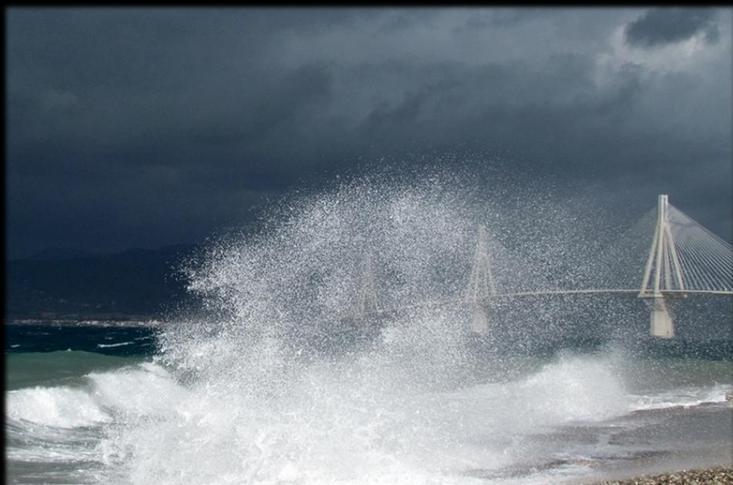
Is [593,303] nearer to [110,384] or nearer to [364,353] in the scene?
[364,353]

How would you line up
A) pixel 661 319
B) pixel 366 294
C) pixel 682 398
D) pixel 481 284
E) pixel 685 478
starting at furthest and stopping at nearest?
pixel 661 319 < pixel 481 284 < pixel 366 294 < pixel 682 398 < pixel 685 478

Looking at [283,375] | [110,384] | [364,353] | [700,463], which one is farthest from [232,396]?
[364,353]

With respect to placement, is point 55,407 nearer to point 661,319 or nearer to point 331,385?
point 331,385

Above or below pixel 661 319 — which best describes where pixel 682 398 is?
below

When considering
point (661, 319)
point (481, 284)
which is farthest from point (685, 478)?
point (661, 319)

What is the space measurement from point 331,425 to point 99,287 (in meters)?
125

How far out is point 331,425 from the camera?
1636 centimetres

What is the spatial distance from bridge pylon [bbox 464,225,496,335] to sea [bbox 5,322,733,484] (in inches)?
843

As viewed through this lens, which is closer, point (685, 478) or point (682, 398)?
point (685, 478)

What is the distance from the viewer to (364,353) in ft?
100

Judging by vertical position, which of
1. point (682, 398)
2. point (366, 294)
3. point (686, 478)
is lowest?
point (682, 398)

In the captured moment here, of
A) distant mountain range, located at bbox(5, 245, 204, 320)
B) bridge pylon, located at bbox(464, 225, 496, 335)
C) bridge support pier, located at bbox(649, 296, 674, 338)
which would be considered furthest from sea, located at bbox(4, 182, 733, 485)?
distant mountain range, located at bbox(5, 245, 204, 320)

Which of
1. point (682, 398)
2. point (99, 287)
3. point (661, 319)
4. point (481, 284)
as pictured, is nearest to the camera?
point (682, 398)

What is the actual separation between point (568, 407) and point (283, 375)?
925 centimetres
